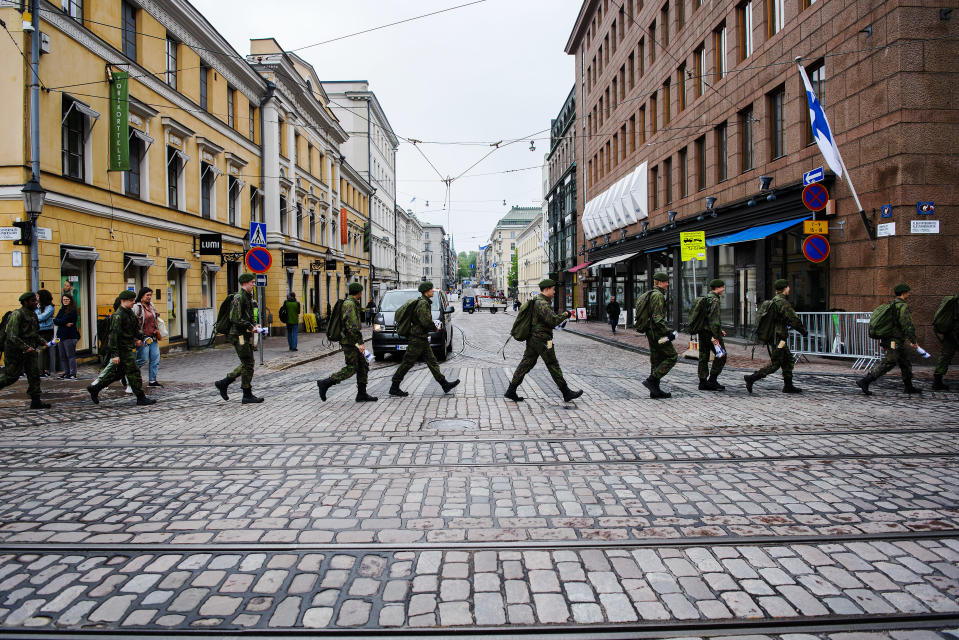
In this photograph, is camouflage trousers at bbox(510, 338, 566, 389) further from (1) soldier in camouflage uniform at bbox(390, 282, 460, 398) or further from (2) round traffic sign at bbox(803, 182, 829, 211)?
(2) round traffic sign at bbox(803, 182, 829, 211)

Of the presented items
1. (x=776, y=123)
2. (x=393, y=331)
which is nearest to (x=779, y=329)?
(x=393, y=331)

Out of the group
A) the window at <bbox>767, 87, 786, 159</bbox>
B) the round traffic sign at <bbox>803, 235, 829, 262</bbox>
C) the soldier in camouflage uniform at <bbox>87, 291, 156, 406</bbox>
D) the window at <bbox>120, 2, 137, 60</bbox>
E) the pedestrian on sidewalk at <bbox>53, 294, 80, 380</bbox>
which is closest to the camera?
the soldier in camouflage uniform at <bbox>87, 291, 156, 406</bbox>

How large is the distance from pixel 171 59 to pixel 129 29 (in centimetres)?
258

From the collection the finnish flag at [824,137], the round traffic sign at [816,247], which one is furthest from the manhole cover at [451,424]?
the finnish flag at [824,137]

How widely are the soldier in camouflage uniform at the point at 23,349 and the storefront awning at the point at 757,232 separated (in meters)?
16.7

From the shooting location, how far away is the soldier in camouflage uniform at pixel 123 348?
8.98m

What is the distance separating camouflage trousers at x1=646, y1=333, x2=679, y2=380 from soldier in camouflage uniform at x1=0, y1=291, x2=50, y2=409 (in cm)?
919

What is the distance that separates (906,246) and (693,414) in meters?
8.38

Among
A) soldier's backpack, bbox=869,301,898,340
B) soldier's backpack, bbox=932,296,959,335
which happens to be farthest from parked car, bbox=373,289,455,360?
soldier's backpack, bbox=932,296,959,335

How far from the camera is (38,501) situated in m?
4.82

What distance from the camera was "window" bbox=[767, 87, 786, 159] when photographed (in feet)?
59.1

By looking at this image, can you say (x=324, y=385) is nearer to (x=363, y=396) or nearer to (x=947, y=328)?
(x=363, y=396)

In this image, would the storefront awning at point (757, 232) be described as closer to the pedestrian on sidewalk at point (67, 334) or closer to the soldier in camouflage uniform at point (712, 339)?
the soldier in camouflage uniform at point (712, 339)

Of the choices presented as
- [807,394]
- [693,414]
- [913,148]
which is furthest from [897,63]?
[693,414]
